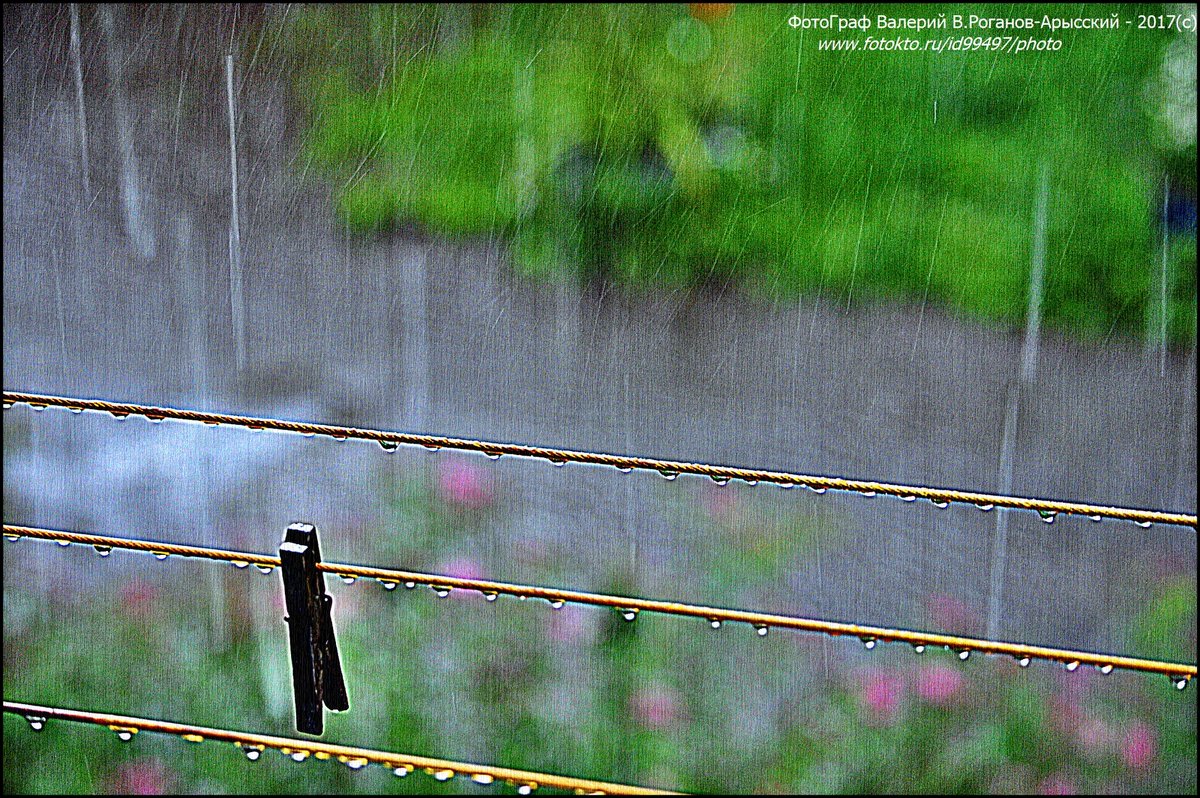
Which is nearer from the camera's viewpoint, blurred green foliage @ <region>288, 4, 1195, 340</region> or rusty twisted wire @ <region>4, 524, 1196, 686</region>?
rusty twisted wire @ <region>4, 524, 1196, 686</region>

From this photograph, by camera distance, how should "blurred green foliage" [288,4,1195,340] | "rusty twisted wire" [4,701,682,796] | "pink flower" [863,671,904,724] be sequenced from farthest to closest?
"blurred green foliage" [288,4,1195,340]
"pink flower" [863,671,904,724]
"rusty twisted wire" [4,701,682,796]

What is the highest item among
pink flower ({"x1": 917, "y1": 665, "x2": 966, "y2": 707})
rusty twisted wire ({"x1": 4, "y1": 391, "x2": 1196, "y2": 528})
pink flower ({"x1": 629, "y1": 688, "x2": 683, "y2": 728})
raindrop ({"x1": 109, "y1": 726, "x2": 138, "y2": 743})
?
rusty twisted wire ({"x1": 4, "y1": 391, "x2": 1196, "y2": 528})

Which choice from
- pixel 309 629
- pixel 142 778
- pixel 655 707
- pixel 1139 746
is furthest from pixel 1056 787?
pixel 309 629

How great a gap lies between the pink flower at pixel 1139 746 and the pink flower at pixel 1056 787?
0.12 m

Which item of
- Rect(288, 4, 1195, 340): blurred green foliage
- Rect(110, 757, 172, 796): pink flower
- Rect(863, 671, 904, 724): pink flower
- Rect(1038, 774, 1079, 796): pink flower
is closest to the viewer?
Rect(110, 757, 172, 796): pink flower

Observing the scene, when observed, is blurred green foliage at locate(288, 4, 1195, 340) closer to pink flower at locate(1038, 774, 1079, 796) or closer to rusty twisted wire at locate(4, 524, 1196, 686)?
pink flower at locate(1038, 774, 1079, 796)

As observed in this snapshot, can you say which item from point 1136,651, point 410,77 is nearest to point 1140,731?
point 1136,651

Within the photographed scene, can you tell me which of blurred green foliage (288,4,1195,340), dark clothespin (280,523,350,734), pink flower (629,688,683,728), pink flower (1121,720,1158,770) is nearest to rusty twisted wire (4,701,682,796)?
dark clothespin (280,523,350,734)

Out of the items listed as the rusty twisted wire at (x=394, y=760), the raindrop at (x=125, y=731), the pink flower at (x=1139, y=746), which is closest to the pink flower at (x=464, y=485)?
the raindrop at (x=125, y=731)

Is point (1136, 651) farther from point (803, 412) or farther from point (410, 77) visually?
point (410, 77)

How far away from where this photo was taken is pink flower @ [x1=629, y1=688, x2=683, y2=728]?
1.91 m

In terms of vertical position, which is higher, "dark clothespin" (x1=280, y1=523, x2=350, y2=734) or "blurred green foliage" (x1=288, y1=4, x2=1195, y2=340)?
"blurred green foliage" (x1=288, y1=4, x2=1195, y2=340)

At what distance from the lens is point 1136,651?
234cm

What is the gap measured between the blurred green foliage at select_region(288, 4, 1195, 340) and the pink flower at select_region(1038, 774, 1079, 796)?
3.68 feet
